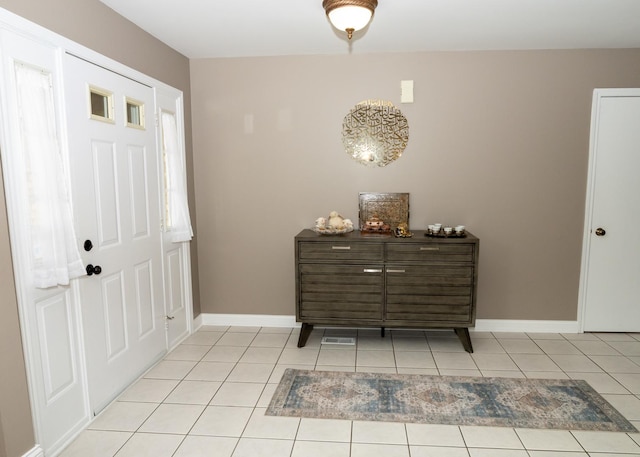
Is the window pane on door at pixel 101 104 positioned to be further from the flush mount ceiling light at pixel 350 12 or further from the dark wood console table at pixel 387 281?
the dark wood console table at pixel 387 281

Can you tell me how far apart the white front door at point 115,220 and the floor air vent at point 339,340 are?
1380 mm

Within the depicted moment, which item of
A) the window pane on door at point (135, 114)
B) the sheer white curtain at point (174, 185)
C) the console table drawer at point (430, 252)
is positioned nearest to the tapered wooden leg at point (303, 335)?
the console table drawer at point (430, 252)

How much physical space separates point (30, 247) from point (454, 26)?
299cm

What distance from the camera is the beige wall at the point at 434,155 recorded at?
11.8 ft

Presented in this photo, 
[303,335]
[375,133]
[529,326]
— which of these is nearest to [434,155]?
[375,133]

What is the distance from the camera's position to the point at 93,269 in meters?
2.43

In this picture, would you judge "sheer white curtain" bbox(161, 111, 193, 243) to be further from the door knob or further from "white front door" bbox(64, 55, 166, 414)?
the door knob

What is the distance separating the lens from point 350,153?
3748 millimetres

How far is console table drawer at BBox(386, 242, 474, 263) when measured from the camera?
328cm

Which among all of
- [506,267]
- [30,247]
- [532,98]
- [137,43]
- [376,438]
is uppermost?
[137,43]

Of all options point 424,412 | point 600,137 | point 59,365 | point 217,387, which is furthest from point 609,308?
point 59,365

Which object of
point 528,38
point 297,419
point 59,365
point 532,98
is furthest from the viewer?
point 532,98

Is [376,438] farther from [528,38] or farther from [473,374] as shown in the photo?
[528,38]

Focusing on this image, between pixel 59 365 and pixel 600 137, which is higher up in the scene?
A: pixel 600 137
